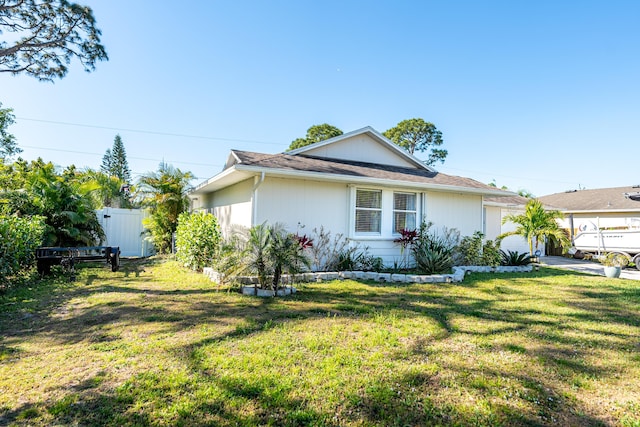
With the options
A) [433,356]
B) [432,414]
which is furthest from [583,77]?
[432,414]

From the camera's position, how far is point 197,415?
2.35m

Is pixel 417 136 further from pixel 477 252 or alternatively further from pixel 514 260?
pixel 477 252

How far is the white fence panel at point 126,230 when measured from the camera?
42.9 feet

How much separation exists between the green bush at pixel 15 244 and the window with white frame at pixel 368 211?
7766mm

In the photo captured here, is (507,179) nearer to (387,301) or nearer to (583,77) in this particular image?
(583,77)

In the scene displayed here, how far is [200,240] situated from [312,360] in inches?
233

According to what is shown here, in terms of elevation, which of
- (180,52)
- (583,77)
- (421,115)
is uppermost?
(421,115)

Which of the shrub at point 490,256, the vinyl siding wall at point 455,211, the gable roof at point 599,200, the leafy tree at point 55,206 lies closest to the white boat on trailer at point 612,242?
the gable roof at point 599,200

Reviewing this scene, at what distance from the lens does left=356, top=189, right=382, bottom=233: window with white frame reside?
9125 millimetres

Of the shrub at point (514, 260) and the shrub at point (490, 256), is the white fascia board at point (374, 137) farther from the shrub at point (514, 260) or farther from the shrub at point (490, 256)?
the shrub at point (514, 260)

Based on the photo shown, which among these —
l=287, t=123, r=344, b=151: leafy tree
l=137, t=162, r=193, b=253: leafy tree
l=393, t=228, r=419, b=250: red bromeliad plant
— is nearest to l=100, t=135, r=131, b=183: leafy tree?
l=287, t=123, r=344, b=151: leafy tree

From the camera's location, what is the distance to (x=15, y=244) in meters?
6.49

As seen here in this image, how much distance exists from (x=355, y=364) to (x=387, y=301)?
2864mm

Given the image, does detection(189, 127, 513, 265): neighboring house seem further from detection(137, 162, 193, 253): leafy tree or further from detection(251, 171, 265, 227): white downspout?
detection(137, 162, 193, 253): leafy tree
